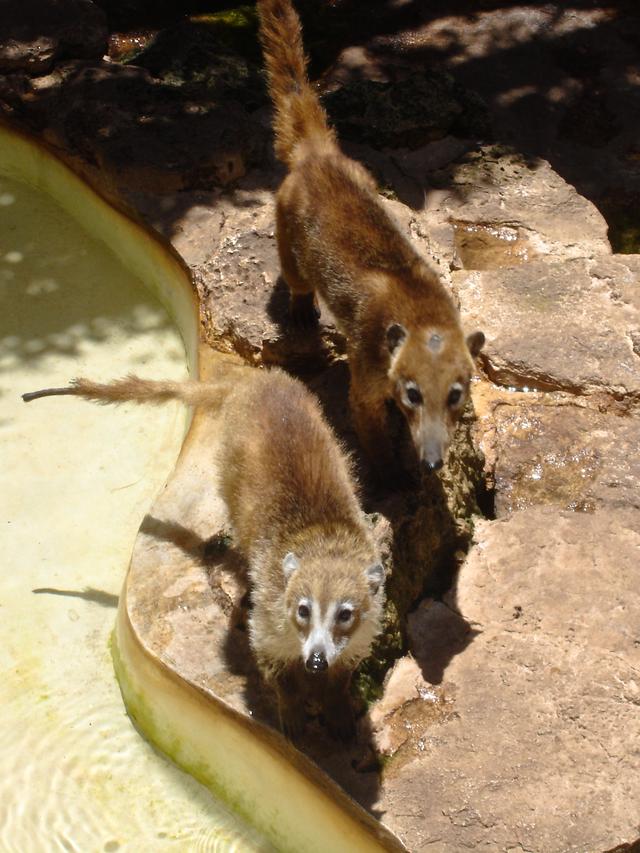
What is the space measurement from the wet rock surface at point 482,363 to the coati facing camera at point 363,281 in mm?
392

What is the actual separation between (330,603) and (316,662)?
280 millimetres

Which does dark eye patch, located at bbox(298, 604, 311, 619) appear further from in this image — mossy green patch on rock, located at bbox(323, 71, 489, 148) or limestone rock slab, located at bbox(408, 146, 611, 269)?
mossy green patch on rock, located at bbox(323, 71, 489, 148)

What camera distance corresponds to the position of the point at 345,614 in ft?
11.9

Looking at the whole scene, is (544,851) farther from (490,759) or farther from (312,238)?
(312,238)

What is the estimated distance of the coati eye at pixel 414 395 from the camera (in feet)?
14.1

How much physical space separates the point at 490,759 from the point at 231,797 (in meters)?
1.07

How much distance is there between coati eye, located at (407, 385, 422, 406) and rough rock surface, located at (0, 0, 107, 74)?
4.32m

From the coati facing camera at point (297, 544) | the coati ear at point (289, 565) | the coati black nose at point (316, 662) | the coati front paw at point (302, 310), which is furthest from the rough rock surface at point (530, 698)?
the coati front paw at point (302, 310)

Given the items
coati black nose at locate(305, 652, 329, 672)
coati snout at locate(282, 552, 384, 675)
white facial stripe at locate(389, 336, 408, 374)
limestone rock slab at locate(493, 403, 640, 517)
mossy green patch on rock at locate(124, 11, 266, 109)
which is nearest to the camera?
coati black nose at locate(305, 652, 329, 672)

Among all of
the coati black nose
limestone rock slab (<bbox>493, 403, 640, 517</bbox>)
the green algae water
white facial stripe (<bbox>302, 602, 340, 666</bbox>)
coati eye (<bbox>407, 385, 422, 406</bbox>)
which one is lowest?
the green algae water

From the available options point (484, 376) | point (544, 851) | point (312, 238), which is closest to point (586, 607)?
point (544, 851)

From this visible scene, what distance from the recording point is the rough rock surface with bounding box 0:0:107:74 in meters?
7.08

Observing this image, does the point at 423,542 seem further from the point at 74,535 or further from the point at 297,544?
the point at 74,535

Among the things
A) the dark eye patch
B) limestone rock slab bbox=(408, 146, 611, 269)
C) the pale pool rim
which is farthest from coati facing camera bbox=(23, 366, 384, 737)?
limestone rock slab bbox=(408, 146, 611, 269)
